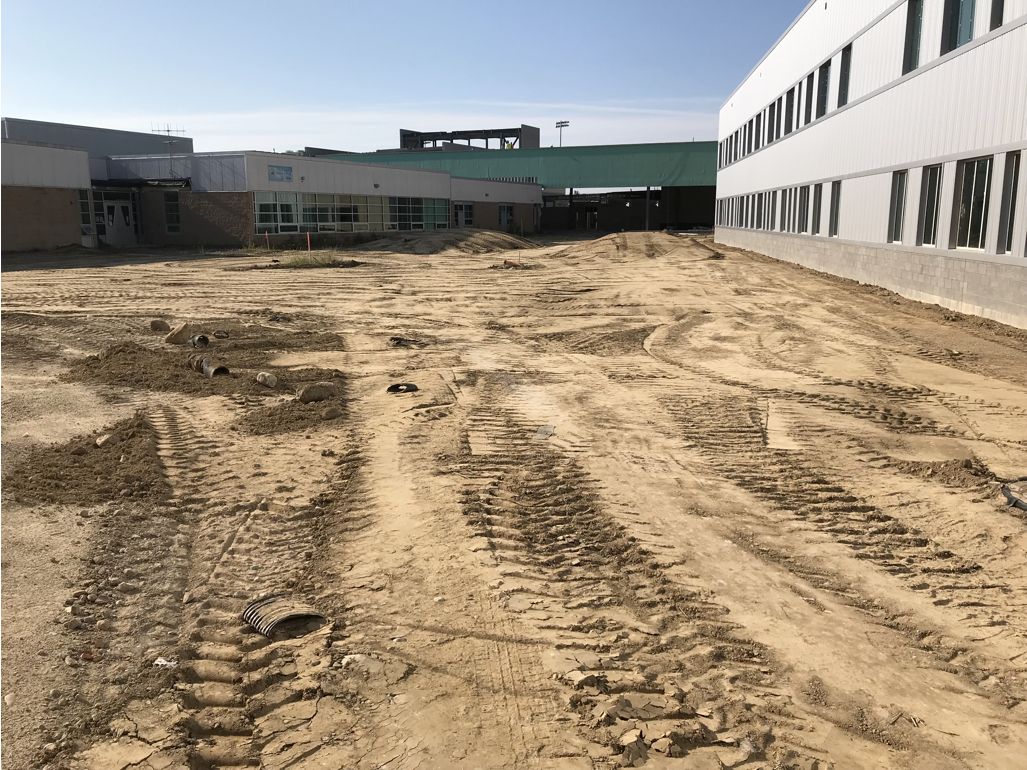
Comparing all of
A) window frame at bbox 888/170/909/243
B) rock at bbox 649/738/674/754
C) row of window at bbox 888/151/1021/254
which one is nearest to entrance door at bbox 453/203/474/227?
window frame at bbox 888/170/909/243

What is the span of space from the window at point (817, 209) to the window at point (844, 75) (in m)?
3.29

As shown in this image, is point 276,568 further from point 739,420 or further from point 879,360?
point 879,360

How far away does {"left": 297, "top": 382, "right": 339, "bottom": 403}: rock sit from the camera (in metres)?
10.3

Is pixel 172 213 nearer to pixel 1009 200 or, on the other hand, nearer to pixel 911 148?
pixel 911 148

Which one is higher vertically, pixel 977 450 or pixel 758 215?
pixel 758 215

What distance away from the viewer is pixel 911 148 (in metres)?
20.2

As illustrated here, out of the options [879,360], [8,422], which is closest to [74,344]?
[8,422]

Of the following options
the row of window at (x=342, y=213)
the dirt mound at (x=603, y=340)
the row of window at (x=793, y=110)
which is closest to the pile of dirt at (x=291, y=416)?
the dirt mound at (x=603, y=340)

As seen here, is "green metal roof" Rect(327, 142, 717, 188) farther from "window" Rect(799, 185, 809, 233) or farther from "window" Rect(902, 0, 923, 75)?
"window" Rect(902, 0, 923, 75)

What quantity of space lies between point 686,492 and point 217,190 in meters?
38.2

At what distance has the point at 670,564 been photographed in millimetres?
5766

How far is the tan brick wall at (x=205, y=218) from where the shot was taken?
3994 cm

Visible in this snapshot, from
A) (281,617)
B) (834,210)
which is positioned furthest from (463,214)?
(281,617)

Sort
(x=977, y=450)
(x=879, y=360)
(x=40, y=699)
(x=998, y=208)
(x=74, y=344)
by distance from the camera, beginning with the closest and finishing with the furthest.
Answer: (x=40, y=699)
(x=977, y=450)
(x=879, y=360)
(x=74, y=344)
(x=998, y=208)
